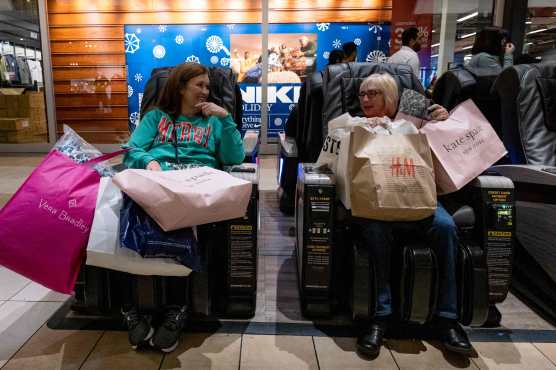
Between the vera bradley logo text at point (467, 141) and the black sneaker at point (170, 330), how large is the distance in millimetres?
1188

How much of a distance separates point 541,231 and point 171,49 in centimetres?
490

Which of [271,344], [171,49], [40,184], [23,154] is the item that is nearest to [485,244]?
[271,344]

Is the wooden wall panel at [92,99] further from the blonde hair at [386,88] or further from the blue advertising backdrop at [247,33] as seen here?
the blonde hair at [386,88]

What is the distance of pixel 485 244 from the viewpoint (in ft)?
5.25

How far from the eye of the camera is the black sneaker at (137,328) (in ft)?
4.89

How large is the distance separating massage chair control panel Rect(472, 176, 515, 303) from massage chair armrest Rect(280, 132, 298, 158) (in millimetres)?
1154

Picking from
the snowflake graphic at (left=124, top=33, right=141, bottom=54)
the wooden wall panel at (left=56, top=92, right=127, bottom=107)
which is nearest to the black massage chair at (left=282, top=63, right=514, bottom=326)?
the snowflake graphic at (left=124, top=33, right=141, bottom=54)

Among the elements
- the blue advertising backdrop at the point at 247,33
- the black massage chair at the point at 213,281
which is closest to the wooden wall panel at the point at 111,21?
the blue advertising backdrop at the point at 247,33

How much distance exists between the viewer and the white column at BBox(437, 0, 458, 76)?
4.95 m

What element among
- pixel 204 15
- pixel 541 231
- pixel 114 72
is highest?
pixel 204 15

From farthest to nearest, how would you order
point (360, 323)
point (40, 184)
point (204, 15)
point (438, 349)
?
point (204, 15) → point (360, 323) → point (438, 349) → point (40, 184)

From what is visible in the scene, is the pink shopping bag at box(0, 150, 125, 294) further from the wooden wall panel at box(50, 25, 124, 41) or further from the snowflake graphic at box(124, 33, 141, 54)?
the wooden wall panel at box(50, 25, 124, 41)

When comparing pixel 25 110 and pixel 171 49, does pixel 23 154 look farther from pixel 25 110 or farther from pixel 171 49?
pixel 171 49

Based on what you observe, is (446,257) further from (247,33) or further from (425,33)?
(247,33)
